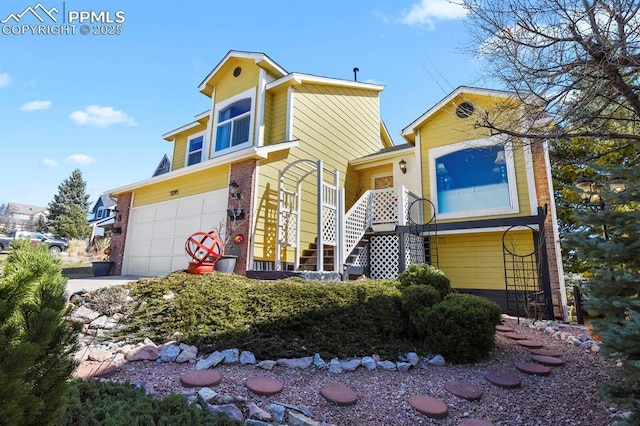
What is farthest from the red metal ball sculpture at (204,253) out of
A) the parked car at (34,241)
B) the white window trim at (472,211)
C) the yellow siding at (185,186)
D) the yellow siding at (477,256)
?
the yellow siding at (477,256)

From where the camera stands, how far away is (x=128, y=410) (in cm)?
182

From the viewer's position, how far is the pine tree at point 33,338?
104 centimetres

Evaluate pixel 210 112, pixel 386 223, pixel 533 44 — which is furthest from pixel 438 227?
pixel 210 112

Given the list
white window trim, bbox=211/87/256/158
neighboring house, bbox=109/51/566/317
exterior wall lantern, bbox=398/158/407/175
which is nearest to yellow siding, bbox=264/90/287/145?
neighboring house, bbox=109/51/566/317

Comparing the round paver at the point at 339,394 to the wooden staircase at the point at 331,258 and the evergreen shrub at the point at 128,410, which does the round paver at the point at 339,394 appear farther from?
the wooden staircase at the point at 331,258

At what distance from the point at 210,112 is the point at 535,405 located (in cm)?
1085

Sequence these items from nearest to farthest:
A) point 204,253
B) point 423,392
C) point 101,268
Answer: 1. point 423,392
2. point 204,253
3. point 101,268

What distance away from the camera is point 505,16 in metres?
3.39

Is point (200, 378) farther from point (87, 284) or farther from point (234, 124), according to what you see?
point (234, 124)

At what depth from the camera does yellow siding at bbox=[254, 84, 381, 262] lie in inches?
299

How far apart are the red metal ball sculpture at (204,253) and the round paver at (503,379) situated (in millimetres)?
4749

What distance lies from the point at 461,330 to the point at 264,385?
2.39 meters

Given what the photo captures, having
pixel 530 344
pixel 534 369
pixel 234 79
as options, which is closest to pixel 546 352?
pixel 530 344

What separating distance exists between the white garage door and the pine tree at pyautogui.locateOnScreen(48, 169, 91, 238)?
21.7 m
